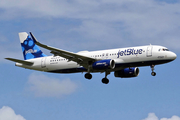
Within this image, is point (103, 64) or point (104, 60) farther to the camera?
point (104, 60)

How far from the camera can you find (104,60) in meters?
50.7

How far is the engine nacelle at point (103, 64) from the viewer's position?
4981cm

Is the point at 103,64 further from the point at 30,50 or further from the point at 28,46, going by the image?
the point at 28,46

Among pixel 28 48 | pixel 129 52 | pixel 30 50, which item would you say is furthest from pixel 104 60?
pixel 28 48

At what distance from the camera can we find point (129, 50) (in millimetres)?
50906

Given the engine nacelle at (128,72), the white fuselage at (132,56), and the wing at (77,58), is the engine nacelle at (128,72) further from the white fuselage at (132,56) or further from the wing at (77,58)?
the wing at (77,58)

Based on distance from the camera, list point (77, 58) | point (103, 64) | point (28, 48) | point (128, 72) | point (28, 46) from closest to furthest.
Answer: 1. point (103, 64)
2. point (77, 58)
3. point (128, 72)
4. point (28, 48)
5. point (28, 46)

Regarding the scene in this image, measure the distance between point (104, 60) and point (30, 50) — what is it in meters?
16.2

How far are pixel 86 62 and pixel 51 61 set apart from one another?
24.1 feet

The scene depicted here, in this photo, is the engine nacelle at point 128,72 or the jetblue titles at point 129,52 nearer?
the jetblue titles at point 129,52

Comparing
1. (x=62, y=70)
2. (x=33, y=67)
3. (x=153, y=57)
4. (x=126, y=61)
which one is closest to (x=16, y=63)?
(x=33, y=67)

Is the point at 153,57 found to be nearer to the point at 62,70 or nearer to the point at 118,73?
the point at 118,73

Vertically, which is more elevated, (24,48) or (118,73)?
(24,48)

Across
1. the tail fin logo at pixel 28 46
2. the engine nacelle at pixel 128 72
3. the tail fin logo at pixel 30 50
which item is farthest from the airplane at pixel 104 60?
the tail fin logo at pixel 28 46
